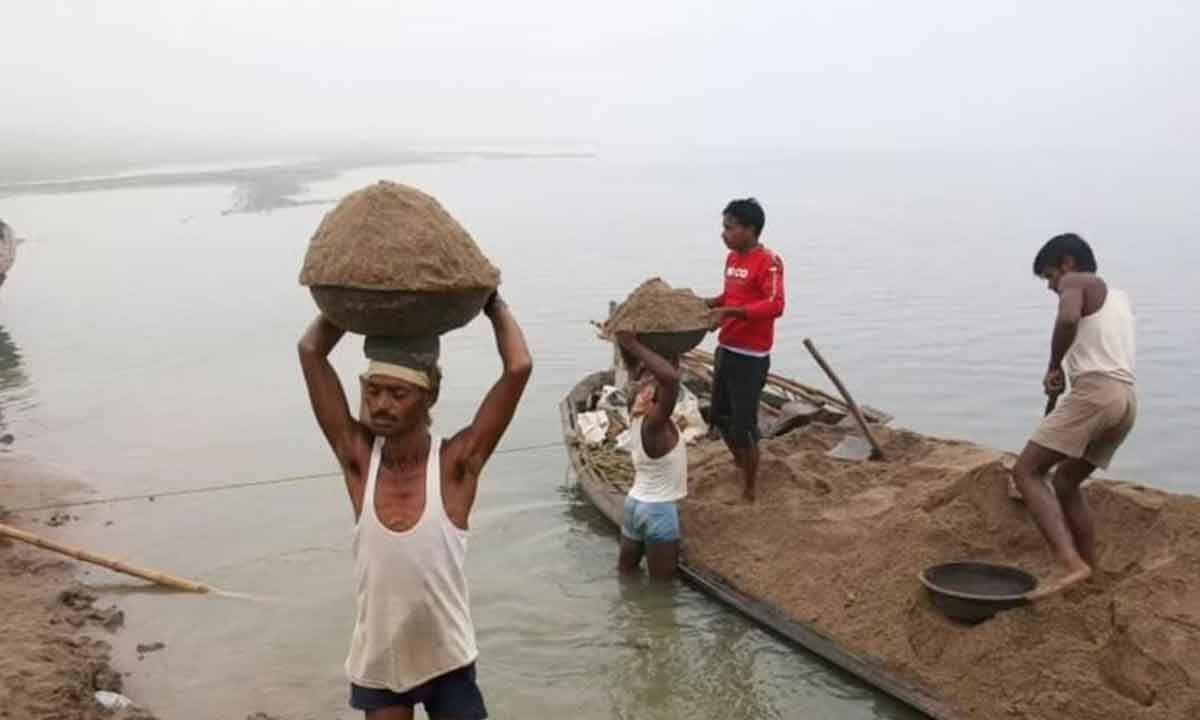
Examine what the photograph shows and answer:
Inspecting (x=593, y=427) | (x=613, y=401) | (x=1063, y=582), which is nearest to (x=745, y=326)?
(x=593, y=427)

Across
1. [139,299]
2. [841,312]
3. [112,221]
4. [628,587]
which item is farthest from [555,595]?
[112,221]

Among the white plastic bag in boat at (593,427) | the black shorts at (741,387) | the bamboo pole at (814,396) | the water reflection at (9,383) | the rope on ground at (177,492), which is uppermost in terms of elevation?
the black shorts at (741,387)

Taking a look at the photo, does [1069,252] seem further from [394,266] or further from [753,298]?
[394,266]

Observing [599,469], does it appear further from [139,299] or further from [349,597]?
[139,299]

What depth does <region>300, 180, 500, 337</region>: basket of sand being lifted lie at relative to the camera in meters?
2.75

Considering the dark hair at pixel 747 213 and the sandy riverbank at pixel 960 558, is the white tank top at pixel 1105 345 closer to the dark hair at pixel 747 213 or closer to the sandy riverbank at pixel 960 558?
the sandy riverbank at pixel 960 558

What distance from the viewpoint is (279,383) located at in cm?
1321

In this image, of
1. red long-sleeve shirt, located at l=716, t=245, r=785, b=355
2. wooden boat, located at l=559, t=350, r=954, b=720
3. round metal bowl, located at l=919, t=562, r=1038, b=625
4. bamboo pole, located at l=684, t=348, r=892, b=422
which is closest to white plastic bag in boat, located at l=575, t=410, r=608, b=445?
wooden boat, located at l=559, t=350, r=954, b=720

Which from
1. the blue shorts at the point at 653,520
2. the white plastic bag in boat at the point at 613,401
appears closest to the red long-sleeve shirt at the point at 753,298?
the blue shorts at the point at 653,520

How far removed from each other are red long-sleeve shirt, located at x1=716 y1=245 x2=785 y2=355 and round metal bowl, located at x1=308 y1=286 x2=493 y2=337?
3.70 m

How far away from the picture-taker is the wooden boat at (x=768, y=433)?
4.95m

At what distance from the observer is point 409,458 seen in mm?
2943

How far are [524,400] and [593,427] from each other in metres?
4.12

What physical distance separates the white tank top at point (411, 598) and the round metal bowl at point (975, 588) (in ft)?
8.98
